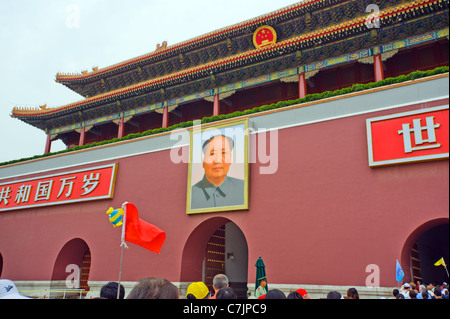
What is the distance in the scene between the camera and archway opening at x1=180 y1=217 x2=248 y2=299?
10523mm

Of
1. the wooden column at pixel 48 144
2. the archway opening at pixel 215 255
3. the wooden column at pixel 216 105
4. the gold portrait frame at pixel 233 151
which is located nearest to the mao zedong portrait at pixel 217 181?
the gold portrait frame at pixel 233 151

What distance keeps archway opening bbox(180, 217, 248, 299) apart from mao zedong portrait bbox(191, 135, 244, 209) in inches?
22.2

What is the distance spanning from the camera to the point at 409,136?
26.7 ft

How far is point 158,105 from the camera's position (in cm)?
1455

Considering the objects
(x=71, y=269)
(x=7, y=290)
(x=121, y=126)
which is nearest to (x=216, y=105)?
(x=121, y=126)

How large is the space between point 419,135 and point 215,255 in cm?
691

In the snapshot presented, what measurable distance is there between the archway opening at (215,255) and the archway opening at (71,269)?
13.3 ft

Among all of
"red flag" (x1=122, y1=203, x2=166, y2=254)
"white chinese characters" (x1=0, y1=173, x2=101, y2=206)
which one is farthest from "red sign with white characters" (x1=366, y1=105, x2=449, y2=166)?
"white chinese characters" (x1=0, y1=173, x2=101, y2=206)

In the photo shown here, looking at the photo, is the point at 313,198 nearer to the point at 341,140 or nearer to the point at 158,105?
the point at 341,140

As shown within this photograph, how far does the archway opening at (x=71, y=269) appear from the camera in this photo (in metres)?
12.5

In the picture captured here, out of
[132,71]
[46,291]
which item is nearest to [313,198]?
[46,291]

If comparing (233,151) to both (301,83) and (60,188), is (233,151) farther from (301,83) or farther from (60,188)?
(60,188)

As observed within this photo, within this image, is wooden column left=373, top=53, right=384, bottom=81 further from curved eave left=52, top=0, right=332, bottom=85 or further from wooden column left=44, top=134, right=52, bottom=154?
A: wooden column left=44, top=134, right=52, bottom=154

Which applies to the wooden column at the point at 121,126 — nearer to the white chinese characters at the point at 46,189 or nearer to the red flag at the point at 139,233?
the white chinese characters at the point at 46,189
